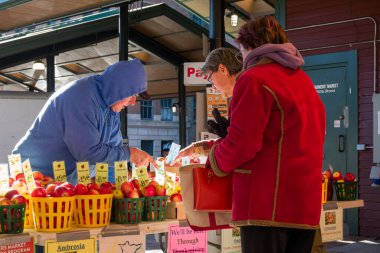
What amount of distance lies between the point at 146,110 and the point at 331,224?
103ft

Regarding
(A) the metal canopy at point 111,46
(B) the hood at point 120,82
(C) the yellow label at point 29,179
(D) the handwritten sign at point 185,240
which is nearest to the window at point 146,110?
(A) the metal canopy at point 111,46

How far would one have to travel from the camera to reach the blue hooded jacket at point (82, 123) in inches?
129

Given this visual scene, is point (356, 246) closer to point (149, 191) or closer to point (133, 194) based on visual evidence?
point (149, 191)

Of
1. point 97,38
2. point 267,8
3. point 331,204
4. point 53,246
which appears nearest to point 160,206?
point 53,246

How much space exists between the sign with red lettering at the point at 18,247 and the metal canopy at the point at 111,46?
10.2 metres

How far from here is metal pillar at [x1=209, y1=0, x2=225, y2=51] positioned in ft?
Answer: 27.7

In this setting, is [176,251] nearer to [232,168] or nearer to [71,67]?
[232,168]

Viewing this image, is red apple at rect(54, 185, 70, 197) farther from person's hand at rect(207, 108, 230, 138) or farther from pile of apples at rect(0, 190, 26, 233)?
person's hand at rect(207, 108, 230, 138)

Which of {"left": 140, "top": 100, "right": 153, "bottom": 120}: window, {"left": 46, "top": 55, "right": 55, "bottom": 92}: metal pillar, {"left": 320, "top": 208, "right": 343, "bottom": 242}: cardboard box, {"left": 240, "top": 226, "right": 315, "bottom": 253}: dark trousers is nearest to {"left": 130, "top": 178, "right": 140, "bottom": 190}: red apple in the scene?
{"left": 240, "top": 226, "right": 315, "bottom": 253}: dark trousers

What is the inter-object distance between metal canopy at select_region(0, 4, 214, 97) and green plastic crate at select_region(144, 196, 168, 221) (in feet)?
32.0

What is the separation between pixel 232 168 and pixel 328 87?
645cm

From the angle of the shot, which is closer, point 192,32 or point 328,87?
point 328,87

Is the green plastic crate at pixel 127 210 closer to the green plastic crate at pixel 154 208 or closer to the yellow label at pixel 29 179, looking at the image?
the green plastic crate at pixel 154 208

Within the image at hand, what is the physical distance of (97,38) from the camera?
1431 centimetres
